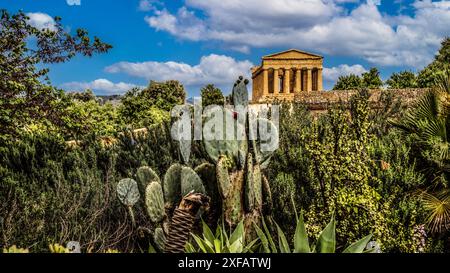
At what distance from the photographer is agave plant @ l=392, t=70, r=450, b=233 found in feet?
21.2

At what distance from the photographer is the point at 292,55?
6091 centimetres

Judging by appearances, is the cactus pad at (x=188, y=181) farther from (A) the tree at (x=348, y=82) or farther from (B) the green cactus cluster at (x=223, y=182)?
(A) the tree at (x=348, y=82)

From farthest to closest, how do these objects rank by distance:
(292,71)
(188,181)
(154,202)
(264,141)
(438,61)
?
1. (292,71)
2. (438,61)
3. (264,141)
4. (188,181)
5. (154,202)

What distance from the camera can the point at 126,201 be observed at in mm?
4691

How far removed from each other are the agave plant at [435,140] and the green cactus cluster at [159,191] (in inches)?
133

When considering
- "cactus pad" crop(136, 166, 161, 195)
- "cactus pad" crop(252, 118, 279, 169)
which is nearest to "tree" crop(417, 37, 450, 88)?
"cactus pad" crop(252, 118, 279, 169)

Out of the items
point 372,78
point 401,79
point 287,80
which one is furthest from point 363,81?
point 287,80

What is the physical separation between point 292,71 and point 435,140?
5430 centimetres

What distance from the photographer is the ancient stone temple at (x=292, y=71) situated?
197 feet

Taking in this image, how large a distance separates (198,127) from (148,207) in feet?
10.7

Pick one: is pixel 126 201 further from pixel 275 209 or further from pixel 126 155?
pixel 126 155

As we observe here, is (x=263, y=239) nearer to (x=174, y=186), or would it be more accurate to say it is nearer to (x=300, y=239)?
(x=300, y=239)

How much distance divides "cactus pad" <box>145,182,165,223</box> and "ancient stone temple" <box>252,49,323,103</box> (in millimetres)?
55541

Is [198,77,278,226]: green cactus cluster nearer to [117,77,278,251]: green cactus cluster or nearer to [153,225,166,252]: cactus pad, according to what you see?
[117,77,278,251]: green cactus cluster
